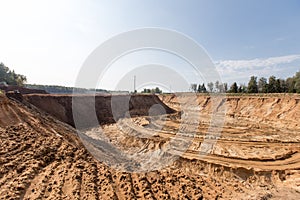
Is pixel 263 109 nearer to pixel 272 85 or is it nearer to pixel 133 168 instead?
pixel 272 85

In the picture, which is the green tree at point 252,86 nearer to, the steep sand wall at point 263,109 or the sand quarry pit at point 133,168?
the steep sand wall at point 263,109

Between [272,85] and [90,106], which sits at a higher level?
[272,85]

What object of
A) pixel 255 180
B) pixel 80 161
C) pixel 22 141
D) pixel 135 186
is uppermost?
pixel 22 141

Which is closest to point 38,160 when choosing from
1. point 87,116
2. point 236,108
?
point 87,116

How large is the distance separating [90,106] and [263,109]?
2658 centimetres

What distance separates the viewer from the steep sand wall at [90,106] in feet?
75.3

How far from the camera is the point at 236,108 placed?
35.2 metres

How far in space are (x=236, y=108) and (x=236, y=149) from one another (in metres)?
23.9

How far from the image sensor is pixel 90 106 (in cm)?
2831

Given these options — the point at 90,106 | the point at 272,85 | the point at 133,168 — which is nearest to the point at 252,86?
the point at 272,85

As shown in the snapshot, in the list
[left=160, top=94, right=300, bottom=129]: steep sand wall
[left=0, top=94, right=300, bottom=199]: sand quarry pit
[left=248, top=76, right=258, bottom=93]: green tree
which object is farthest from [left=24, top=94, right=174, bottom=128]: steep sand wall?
[left=248, top=76, right=258, bottom=93]: green tree

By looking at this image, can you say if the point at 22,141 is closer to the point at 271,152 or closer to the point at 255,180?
the point at 255,180

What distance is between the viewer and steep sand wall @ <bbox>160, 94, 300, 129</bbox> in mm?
25289

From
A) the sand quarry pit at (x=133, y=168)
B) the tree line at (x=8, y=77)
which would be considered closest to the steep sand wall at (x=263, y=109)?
the sand quarry pit at (x=133, y=168)
